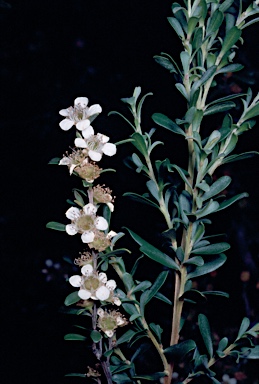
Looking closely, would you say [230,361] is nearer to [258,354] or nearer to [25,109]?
[258,354]

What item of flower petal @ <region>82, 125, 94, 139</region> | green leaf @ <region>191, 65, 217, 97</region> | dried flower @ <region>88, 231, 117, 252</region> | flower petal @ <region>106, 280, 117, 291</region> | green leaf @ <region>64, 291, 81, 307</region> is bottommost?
green leaf @ <region>64, 291, 81, 307</region>

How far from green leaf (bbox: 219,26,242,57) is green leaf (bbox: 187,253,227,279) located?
1.05ft

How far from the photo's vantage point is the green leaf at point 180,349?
2.40 ft

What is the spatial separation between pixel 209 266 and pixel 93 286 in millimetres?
184

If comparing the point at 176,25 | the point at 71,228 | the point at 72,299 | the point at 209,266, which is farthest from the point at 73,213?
the point at 176,25

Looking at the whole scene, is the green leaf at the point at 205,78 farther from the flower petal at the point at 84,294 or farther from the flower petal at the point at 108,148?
the flower petal at the point at 84,294

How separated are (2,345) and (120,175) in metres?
0.67

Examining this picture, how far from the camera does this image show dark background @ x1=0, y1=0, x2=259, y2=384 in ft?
4.83

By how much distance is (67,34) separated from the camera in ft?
5.88

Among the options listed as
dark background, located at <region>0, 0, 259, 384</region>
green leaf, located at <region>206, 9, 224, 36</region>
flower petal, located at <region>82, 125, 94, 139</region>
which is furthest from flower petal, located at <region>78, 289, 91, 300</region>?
dark background, located at <region>0, 0, 259, 384</region>

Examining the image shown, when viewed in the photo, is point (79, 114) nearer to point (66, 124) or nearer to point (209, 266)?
point (66, 124)

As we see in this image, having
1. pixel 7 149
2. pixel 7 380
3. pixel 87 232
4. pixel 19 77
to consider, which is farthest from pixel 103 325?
pixel 19 77

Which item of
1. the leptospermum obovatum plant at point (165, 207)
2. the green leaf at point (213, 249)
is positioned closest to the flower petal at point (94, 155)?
the leptospermum obovatum plant at point (165, 207)

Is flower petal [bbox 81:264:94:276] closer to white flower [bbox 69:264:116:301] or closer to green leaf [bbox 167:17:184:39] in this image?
white flower [bbox 69:264:116:301]
